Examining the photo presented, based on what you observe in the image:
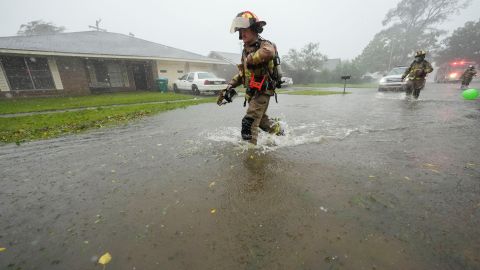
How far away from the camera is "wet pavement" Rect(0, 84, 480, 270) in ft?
5.06

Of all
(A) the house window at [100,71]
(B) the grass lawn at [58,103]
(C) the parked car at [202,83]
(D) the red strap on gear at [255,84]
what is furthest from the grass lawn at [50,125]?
(A) the house window at [100,71]

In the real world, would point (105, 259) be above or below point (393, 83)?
below

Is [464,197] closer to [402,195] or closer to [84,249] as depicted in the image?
[402,195]

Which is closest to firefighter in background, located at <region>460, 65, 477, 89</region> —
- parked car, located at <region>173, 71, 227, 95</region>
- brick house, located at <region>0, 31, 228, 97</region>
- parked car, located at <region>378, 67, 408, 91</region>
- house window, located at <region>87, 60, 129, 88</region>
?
parked car, located at <region>378, 67, 408, 91</region>

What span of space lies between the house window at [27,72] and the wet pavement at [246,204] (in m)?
14.0

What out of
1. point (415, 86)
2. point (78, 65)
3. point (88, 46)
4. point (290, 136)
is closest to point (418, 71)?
point (415, 86)

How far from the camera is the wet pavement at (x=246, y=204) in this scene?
1.54 m

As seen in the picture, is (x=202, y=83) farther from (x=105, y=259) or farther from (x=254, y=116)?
(x=105, y=259)

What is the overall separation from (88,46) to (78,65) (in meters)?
1.73

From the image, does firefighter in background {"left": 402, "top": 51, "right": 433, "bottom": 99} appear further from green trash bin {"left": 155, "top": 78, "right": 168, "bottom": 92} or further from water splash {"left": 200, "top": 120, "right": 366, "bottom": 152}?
green trash bin {"left": 155, "top": 78, "right": 168, "bottom": 92}

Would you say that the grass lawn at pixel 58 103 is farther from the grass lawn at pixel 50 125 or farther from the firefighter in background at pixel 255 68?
the firefighter in background at pixel 255 68

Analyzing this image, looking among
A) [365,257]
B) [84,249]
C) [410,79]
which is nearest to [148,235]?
Answer: [84,249]

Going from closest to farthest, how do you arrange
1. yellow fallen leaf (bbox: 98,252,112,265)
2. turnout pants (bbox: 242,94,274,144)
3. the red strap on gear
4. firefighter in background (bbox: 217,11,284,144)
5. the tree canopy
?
yellow fallen leaf (bbox: 98,252,112,265), firefighter in background (bbox: 217,11,284,144), the red strap on gear, turnout pants (bbox: 242,94,274,144), the tree canopy

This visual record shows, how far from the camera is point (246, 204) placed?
7.05ft
